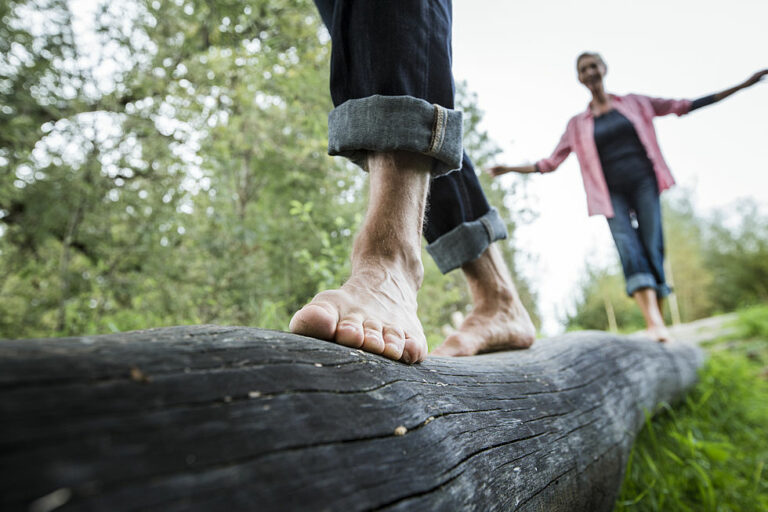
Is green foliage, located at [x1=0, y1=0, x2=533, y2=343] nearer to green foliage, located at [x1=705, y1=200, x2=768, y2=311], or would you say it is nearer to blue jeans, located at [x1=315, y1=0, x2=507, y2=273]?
blue jeans, located at [x1=315, y1=0, x2=507, y2=273]

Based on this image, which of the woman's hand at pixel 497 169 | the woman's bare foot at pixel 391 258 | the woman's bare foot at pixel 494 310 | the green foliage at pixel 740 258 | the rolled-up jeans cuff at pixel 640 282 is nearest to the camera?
the woman's bare foot at pixel 391 258

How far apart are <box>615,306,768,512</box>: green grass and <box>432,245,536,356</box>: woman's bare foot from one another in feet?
1.93

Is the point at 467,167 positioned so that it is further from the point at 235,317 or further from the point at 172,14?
the point at 172,14

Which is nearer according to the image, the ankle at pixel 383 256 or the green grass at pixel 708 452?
the ankle at pixel 383 256

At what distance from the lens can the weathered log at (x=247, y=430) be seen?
0.35m

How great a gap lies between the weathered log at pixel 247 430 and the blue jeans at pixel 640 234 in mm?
3258

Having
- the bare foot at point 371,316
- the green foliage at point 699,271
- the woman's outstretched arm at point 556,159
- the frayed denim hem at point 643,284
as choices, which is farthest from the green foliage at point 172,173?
the green foliage at point 699,271

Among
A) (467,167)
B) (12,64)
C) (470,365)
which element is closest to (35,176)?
(12,64)

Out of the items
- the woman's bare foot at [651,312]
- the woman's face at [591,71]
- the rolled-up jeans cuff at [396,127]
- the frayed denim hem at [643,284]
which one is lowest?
the woman's bare foot at [651,312]

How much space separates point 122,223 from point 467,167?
3.20m

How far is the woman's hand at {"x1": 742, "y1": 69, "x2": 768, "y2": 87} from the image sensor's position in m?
3.43

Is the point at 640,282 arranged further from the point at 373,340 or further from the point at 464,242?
the point at 373,340

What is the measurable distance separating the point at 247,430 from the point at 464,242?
1.23 metres

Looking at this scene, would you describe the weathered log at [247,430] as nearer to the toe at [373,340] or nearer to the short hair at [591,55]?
the toe at [373,340]
